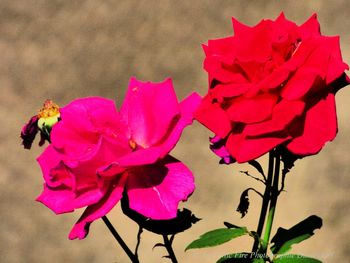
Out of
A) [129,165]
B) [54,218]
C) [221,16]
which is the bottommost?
[129,165]

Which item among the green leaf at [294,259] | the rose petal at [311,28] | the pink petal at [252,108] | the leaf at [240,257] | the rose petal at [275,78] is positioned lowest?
the green leaf at [294,259]

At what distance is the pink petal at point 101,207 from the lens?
33 cm

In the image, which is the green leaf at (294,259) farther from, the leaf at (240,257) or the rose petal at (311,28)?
the rose petal at (311,28)

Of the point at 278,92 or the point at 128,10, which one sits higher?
the point at 128,10

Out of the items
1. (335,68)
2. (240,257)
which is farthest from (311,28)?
(240,257)

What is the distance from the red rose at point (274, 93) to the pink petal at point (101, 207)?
0.06 m

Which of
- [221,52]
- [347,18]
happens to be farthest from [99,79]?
[221,52]

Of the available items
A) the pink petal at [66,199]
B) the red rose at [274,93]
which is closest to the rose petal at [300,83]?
the red rose at [274,93]

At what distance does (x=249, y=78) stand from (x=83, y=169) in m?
0.10

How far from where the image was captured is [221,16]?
3.84 feet

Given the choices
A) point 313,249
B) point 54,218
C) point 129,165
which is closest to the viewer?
point 129,165

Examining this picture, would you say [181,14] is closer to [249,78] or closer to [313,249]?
[313,249]

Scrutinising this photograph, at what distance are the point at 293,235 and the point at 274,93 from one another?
0.14 metres

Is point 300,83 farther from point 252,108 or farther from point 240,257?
point 240,257
